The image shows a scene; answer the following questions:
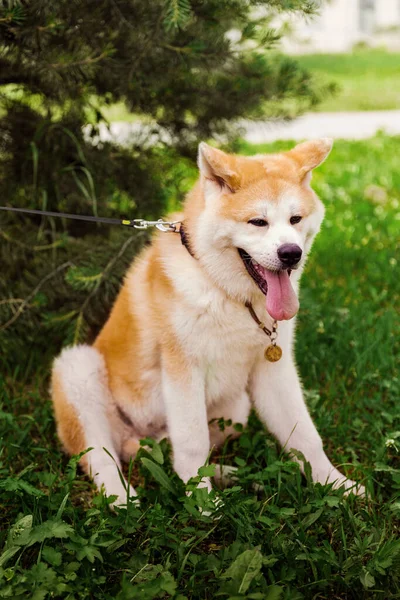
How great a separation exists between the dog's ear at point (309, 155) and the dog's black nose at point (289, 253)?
0.39 metres

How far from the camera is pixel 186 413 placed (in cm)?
275

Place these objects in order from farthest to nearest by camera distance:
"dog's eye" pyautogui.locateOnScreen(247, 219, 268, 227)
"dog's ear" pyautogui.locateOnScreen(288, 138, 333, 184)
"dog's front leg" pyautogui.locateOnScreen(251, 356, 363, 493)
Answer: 1. "dog's front leg" pyautogui.locateOnScreen(251, 356, 363, 493)
2. "dog's ear" pyautogui.locateOnScreen(288, 138, 333, 184)
3. "dog's eye" pyautogui.locateOnScreen(247, 219, 268, 227)

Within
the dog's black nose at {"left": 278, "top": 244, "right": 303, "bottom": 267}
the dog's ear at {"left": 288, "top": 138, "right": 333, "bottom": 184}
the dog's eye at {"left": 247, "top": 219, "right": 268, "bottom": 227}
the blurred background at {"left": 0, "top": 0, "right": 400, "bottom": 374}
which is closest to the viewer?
the dog's black nose at {"left": 278, "top": 244, "right": 303, "bottom": 267}

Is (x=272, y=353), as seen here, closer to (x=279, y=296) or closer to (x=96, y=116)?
(x=279, y=296)

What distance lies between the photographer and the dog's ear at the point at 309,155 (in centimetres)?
273

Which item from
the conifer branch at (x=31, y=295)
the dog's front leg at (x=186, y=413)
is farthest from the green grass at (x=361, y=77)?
the dog's front leg at (x=186, y=413)

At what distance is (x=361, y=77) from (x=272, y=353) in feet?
50.8

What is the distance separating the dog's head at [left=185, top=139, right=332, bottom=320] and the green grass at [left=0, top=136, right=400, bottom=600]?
0.68 meters

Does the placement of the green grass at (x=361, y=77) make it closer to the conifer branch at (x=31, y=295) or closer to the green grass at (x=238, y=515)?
the conifer branch at (x=31, y=295)

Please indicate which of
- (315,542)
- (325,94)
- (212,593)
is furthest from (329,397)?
(325,94)

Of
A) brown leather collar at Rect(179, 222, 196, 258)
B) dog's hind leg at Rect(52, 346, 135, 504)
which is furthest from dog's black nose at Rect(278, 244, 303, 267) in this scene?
dog's hind leg at Rect(52, 346, 135, 504)

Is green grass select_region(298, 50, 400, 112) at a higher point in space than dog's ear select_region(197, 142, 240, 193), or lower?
lower

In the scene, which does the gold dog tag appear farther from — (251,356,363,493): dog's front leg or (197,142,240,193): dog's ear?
(197,142,240,193): dog's ear

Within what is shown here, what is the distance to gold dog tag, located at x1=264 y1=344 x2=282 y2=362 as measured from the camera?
9.16 ft
